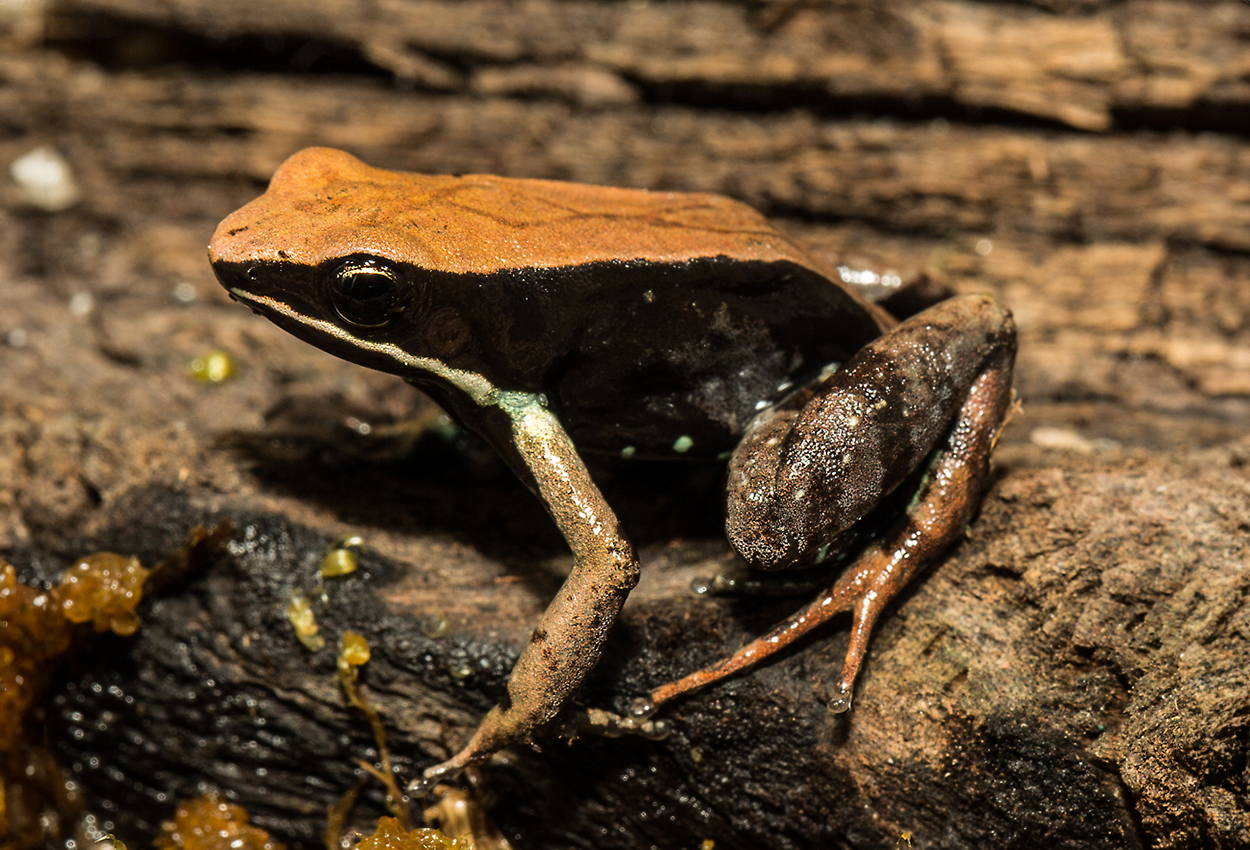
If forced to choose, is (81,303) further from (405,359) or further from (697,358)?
(697,358)

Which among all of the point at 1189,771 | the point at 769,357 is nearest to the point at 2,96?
the point at 769,357

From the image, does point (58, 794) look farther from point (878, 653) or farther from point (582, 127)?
point (582, 127)

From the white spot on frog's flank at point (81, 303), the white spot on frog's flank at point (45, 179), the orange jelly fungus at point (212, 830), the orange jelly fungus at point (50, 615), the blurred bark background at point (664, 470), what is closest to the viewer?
the blurred bark background at point (664, 470)

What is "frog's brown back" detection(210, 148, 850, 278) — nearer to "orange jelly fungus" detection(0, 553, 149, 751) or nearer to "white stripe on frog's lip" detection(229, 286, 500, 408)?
"white stripe on frog's lip" detection(229, 286, 500, 408)

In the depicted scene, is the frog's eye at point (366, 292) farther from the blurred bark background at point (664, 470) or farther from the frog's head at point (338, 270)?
the blurred bark background at point (664, 470)

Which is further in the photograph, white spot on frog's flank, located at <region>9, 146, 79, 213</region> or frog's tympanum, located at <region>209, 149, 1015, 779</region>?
white spot on frog's flank, located at <region>9, 146, 79, 213</region>

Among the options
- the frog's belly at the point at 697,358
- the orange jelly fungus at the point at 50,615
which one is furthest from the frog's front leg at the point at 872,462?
the orange jelly fungus at the point at 50,615

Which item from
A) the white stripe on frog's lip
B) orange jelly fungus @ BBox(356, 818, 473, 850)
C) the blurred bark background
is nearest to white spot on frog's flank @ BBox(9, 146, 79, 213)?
the blurred bark background
